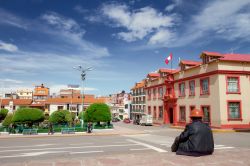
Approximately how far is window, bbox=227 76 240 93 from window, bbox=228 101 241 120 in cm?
152

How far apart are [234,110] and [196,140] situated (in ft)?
81.5

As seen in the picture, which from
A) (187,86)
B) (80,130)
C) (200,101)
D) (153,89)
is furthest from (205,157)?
(153,89)

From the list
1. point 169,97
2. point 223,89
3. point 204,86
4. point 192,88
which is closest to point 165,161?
point 223,89

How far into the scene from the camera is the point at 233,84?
98.2ft

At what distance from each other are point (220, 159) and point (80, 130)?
25.1m

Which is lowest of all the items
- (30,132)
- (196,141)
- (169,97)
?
(30,132)

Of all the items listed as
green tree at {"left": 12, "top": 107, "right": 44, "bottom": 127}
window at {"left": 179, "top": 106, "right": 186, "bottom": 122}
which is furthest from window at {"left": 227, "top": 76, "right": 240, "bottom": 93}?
green tree at {"left": 12, "top": 107, "right": 44, "bottom": 127}

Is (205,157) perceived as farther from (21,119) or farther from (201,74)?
(21,119)

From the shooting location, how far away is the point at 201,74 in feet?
107

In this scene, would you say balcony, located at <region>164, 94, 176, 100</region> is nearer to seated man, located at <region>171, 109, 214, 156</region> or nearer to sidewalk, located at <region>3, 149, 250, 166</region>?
seated man, located at <region>171, 109, 214, 156</region>

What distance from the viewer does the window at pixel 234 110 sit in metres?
29.3

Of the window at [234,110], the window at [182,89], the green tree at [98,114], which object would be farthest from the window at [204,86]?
the green tree at [98,114]

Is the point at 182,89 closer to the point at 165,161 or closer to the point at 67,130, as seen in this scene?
the point at 67,130

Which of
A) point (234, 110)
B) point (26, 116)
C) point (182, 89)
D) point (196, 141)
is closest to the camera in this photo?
point (196, 141)
